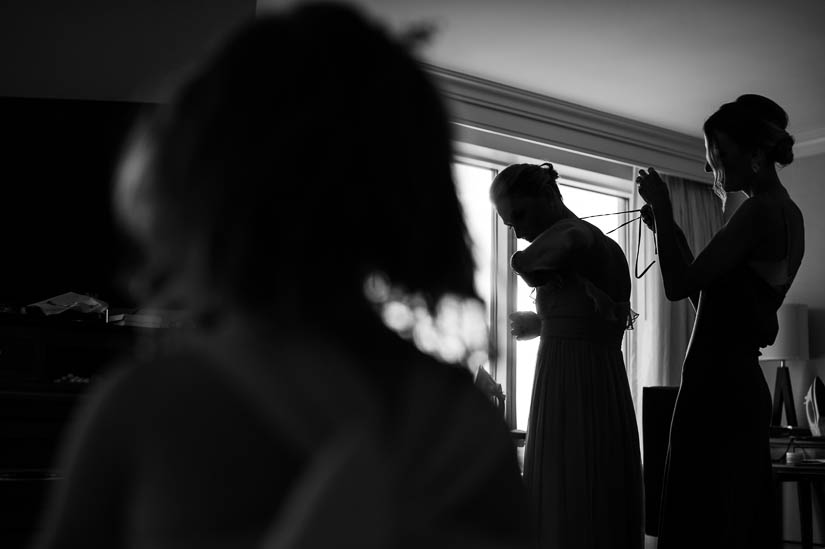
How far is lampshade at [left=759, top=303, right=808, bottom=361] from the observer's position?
17.0 feet

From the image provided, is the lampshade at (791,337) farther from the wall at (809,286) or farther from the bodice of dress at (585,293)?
the bodice of dress at (585,293)

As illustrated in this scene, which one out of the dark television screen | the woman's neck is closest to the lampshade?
the woman's neck

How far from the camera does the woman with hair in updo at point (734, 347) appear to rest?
68.3 inches

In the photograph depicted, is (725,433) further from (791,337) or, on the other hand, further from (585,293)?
(791,337)

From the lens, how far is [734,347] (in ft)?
5.80

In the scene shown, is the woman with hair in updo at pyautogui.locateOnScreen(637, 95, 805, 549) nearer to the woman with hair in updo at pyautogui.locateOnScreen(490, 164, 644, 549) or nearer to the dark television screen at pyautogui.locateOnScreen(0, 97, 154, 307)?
the woman with hair in updo at pyautogui.locateOnScreen(490, 164, 644, 549)

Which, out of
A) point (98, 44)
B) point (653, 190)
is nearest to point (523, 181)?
point (653, 190)

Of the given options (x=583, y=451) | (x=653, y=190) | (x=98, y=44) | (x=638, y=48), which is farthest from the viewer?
(x=638, y=48)

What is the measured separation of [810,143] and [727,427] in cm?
488

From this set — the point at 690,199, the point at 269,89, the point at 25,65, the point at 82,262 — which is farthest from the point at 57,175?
the point at 690,199

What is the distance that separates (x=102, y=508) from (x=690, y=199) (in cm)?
632

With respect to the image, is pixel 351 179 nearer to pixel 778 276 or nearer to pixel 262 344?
pixel 262 344

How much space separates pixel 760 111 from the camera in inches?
72.3

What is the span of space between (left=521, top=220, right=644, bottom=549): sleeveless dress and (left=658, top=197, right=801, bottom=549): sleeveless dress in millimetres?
98
